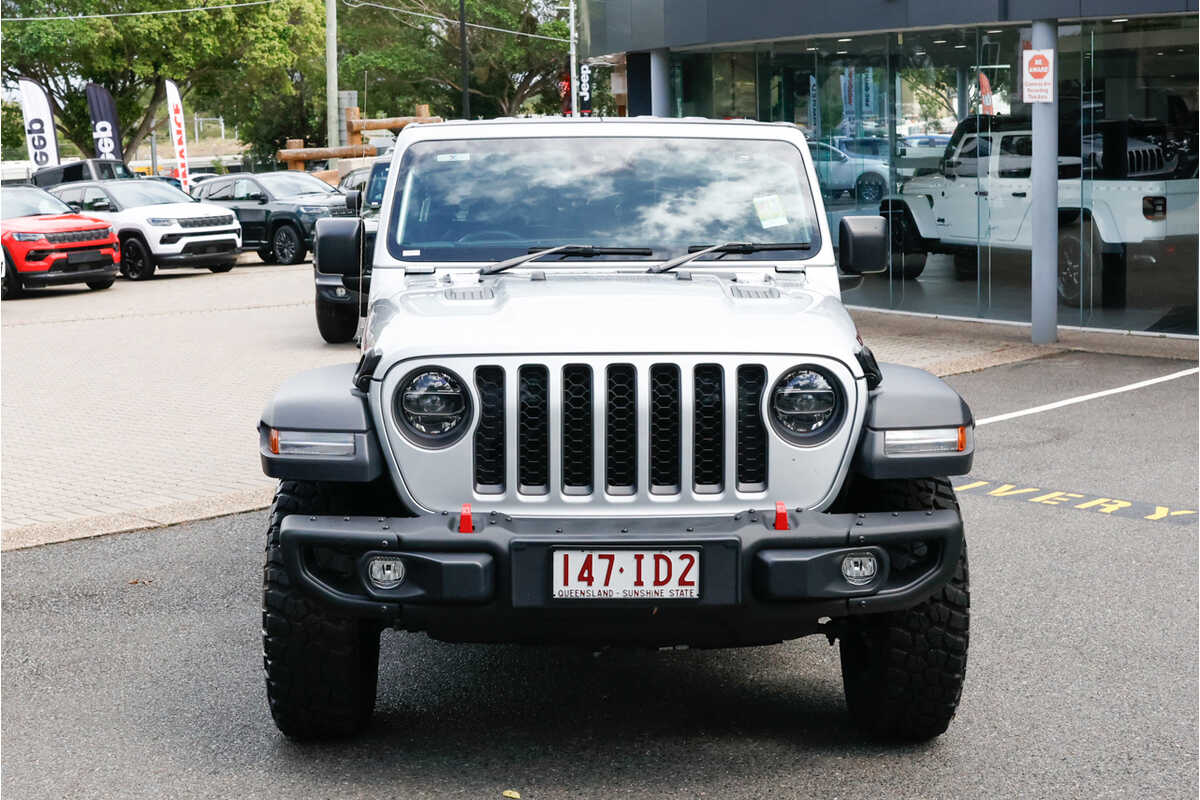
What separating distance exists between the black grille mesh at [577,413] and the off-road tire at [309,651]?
29.1 inches

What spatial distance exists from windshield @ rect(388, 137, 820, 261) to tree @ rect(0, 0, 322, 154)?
42.1 meters

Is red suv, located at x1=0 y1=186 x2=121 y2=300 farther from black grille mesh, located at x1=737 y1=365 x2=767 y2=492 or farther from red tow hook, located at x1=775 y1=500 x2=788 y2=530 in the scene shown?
red tow hook, located at x1=775 y1=500 x2=788 y2=530

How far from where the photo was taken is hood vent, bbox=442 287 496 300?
4961mm

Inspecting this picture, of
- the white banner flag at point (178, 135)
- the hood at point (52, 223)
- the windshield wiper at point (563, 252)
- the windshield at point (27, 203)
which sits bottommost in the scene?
the windshield wiper at point (563, 252)

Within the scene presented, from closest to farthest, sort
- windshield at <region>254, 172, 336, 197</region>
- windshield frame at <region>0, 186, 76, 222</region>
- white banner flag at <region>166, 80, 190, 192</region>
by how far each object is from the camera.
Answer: windshield frame at <region>0, 186, 76, 222</region> < windshield at <region>254, 172, 336, 197</region> < white banner flag at <region>166, 80, 190, 192</region>

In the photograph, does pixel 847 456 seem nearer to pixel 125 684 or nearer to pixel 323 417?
pixel 323 417

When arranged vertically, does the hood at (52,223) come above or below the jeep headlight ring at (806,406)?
above

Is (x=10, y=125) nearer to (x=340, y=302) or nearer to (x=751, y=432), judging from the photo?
(x=340, y=302)

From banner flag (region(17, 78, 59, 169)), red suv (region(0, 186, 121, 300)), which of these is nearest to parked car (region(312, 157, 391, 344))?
red suv (region(0, 186, 121, 300))

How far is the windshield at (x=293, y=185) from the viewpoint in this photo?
28.4 m

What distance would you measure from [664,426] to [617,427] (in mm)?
131

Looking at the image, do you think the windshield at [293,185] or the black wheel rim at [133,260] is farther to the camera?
the windshield at [293,185]

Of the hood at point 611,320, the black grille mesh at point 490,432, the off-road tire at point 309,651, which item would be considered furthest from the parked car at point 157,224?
the black grille mesh at point 490,432

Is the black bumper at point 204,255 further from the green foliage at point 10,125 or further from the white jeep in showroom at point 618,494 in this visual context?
the green foliage at point 10,125
